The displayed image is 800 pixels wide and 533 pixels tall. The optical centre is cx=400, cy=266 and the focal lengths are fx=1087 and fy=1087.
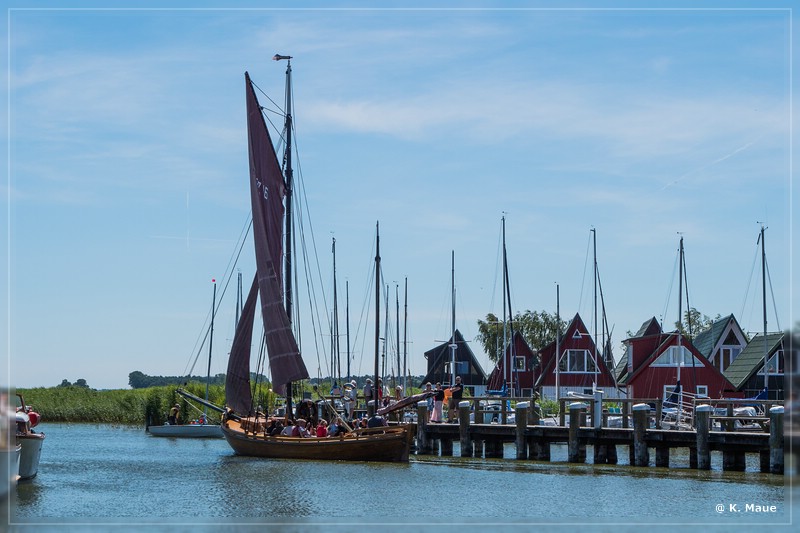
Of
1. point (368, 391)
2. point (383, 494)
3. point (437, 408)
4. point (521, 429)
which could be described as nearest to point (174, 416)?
point (368, 391)

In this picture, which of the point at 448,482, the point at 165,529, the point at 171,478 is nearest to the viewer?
the point at 165,529

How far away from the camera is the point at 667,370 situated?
223ft

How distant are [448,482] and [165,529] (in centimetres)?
1150

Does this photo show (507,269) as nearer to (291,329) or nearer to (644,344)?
(644,344)

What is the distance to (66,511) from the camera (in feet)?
82.8

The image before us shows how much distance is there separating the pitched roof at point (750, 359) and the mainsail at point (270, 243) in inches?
1370

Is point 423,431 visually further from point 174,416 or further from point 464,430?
point 174,416

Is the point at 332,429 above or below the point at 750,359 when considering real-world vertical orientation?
below

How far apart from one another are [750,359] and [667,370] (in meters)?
5.10

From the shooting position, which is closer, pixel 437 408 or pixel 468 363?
pixel 437 408

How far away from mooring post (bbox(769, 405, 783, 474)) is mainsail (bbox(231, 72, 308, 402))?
1685cm

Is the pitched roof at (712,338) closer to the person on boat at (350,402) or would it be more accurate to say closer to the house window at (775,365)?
the house window at (775,365)

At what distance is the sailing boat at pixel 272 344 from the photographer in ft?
125

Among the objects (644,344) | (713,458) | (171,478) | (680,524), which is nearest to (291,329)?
(171,478)
